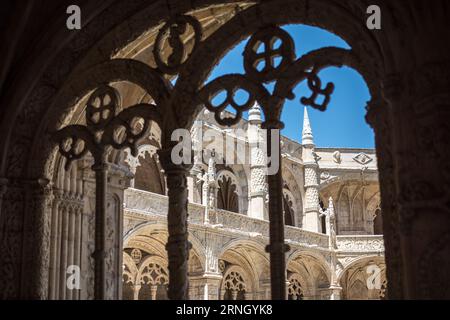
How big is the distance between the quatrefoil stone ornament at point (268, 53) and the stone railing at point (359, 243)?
16.8 metres

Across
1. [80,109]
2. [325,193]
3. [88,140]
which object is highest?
[325,193]

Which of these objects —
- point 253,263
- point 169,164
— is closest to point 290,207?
point 253,263

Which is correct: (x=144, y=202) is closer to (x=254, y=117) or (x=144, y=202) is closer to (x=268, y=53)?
(x=254, y=117)

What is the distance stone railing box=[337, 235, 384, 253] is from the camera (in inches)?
848

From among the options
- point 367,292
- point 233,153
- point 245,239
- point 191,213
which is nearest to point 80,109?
→ point 191,213

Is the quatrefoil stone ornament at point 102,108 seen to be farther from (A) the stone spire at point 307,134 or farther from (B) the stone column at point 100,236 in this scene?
(A) the stone spire at point 307,134

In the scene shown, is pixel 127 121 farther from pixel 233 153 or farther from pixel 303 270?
pixel 303 270

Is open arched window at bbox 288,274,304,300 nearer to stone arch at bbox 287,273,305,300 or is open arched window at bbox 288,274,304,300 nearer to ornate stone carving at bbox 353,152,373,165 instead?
stone arch at bbox 287,273,305,300

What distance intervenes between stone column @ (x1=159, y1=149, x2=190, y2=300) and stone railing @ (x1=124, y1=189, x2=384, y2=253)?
8.35 metres

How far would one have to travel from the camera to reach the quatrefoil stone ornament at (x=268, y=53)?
5340mm

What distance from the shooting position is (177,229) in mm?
5398

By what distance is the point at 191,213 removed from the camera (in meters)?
15.6
